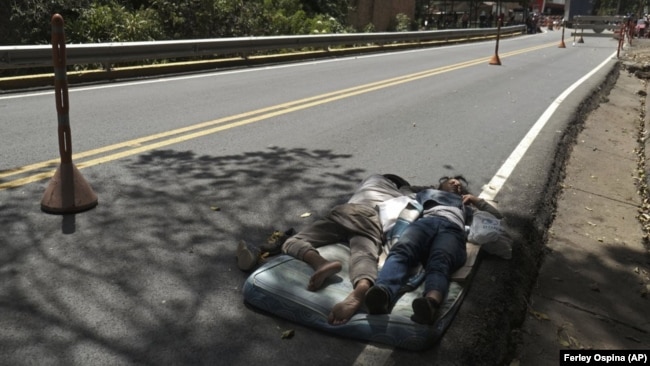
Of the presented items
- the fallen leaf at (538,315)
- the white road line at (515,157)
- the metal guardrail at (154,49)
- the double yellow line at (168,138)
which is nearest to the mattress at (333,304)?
the fallen leaf at (538,315)

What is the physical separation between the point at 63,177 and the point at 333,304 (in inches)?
91.6

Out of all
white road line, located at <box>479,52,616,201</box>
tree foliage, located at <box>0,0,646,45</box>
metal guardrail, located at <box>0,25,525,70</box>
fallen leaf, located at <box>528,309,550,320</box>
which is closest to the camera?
fallen leaf, located at <box>528,309,550,320</box>

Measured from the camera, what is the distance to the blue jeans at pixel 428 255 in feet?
10.2

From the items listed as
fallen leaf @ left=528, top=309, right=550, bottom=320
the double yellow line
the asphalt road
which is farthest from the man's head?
the double yellow line

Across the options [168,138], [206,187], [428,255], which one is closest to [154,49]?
[168,138]

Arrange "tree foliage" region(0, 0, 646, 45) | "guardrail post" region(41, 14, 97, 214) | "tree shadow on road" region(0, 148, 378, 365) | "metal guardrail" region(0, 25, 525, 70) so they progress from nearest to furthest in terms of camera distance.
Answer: "tree shadow on road" region(0, 148, 378, 365) < "guardrail post" region(41, 14, 97, 214) < "metal guardrail" region(0, 25, 525, 70) < "tree foliage" region(0, 0, 646, 45)

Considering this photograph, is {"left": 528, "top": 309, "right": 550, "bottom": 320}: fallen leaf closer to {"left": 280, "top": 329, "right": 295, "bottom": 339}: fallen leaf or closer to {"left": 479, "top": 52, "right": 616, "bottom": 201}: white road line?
{"left": 280, "top": 329, "right": 295, "bottom": 339}: fallen leaf

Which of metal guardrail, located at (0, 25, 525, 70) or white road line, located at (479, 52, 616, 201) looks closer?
white road line, located at (479, 52, 616, 201)

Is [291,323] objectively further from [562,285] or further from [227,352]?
[562,285]

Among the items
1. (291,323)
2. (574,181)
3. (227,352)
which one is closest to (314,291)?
(291,323)

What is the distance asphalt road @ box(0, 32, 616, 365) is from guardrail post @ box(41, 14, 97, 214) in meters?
0.12

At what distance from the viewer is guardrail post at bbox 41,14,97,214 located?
4.08 metres

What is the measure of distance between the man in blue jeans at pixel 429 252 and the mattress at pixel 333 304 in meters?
0.05

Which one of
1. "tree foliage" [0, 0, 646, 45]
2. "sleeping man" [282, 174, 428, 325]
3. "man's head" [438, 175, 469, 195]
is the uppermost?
"tree foliage" [0, 0, 646, 45]
